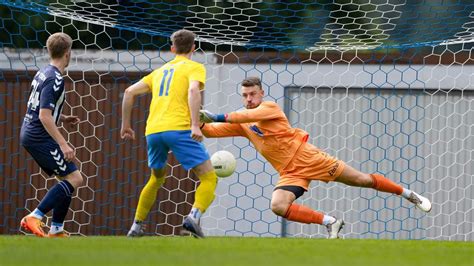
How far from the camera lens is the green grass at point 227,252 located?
21.1 feet

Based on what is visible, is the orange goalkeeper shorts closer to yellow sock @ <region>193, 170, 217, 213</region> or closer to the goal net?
yellow sock @ <region>193, 170, 217, 213</region>

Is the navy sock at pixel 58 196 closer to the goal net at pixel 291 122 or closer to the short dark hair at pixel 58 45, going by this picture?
the short dark hair at pixel 58 45

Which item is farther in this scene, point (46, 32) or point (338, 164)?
point (46, 32)

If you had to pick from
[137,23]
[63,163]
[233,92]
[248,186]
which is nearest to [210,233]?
[248,186]

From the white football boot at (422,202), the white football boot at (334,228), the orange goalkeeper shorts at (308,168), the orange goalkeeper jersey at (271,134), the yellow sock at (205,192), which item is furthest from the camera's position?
the white football boot at (422,202)

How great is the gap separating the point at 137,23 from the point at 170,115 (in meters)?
2.73

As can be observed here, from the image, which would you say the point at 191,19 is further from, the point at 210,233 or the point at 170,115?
the point at 170,115

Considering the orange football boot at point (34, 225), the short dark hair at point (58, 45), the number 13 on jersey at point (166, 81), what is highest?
the short dark hair at point (58, 45)

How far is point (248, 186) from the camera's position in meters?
12.1

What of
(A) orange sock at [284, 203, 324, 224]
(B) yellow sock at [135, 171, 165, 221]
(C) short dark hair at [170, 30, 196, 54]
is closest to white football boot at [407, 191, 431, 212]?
(A) orange sock at [284, 203, 324, 224]

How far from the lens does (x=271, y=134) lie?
978cm

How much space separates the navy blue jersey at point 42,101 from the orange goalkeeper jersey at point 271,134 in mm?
1306

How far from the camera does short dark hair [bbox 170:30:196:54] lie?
888 cm

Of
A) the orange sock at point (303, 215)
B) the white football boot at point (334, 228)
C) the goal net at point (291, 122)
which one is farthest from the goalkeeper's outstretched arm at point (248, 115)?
the goal net at point (291, 122)
